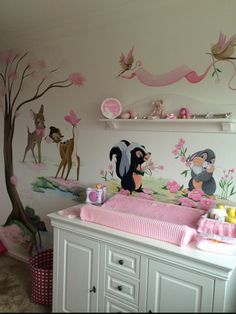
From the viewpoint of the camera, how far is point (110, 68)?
2.35 meters

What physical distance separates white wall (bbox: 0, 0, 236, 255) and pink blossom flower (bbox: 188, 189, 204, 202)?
0.59ft

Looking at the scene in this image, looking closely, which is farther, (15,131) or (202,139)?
(15,131)

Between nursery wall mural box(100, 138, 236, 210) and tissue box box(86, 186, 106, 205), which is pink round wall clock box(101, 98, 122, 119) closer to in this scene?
nursery wall mural box(100, 138, 236, 210)

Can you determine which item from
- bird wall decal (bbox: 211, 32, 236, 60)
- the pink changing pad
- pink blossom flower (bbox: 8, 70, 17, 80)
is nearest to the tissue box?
the pink changing pad

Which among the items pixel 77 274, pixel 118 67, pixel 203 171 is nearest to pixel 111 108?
pixel 118 67

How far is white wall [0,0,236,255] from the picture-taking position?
1907 millimetres

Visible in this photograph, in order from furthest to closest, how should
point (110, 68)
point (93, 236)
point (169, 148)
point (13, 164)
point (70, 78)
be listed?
1. point (13, 164)
2. point (70, 78)
3. point (110, 68)
4. point (169, 148)
5. point (93, 236)

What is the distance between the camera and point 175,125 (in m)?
2.07

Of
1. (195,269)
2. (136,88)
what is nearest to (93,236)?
(195,269)

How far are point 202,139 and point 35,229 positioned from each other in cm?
196

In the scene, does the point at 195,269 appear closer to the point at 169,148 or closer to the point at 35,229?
the point at 169,148

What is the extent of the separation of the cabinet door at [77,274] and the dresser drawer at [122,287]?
10 centimetres

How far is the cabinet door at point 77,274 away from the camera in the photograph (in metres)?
1.88

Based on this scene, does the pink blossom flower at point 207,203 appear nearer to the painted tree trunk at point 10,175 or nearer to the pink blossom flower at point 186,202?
the pink blossom flower at point 186,202
